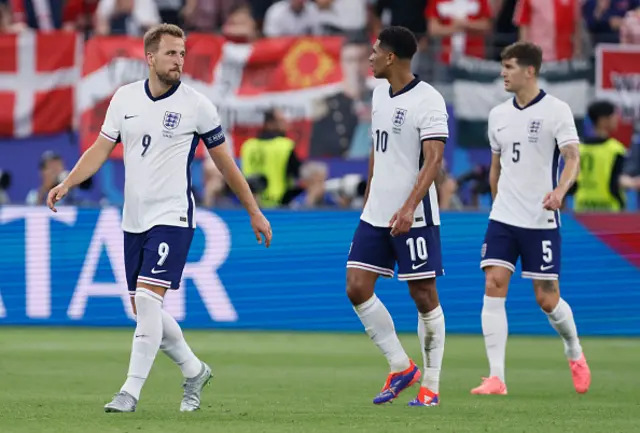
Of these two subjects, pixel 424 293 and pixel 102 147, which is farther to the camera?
pixel 424 293

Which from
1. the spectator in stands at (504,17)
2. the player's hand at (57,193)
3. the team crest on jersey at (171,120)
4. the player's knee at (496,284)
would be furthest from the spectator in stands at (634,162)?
the player's hand at (57,193)

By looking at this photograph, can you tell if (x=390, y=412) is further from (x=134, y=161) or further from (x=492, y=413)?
(x=134, y=161)

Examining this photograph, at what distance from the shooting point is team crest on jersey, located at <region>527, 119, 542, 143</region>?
35.8 ft

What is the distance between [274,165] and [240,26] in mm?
2791

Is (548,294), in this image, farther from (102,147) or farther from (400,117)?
(102,147)

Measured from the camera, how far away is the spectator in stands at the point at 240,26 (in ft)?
64.1

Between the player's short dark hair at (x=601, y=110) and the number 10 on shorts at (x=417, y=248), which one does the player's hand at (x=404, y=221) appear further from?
the player's short dark hair at (x=601, y=110)

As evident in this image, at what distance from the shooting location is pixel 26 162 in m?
20.3

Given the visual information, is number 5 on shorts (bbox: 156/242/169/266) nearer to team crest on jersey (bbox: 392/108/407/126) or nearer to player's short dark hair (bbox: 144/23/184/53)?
player's short dark hair (bbox: 144/23/184/53)

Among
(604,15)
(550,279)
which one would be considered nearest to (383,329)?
(550,279)

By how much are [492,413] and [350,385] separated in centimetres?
225

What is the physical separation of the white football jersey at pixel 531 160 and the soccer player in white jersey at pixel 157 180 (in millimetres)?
2762

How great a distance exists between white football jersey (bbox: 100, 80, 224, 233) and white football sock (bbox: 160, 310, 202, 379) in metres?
0.61

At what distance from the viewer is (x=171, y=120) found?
8.72 metres
